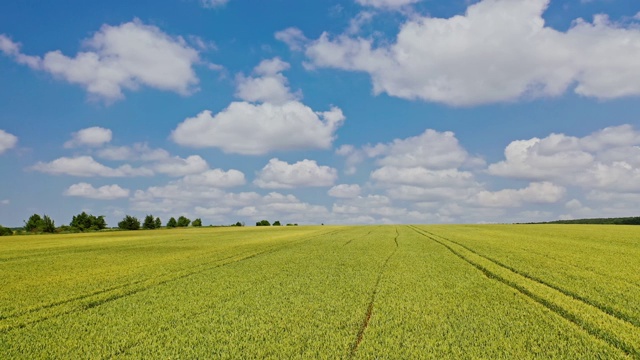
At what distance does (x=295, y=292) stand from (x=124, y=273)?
9122mm

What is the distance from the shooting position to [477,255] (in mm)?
21094

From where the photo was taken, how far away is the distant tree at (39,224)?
3740 inches

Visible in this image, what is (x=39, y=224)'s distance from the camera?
96.6m

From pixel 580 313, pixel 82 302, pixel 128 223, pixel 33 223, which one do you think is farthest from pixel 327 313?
pixel 33 223

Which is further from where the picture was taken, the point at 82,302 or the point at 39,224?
the point at 39,224

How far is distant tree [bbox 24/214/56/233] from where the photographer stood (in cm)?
9500

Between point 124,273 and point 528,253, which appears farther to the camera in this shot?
point 528,253

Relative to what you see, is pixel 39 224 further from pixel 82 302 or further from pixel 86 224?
pixel 82 302

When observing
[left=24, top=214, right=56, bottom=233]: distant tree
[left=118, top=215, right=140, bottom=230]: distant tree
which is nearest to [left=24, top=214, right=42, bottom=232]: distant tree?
[left=24, top=214, right=56, bottom=233]: distant tree

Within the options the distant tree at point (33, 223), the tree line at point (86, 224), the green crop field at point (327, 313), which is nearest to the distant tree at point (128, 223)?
the tree line at point (86, 224)

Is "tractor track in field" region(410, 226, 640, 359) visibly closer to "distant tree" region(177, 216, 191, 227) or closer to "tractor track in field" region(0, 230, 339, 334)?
"tractor track in field" region(0, 230, 339, 334)

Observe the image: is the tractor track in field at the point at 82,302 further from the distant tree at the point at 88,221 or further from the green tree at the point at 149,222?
the distant tree at the point at 88,221

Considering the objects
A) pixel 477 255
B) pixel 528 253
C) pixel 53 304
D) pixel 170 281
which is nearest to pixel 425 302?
pixel 170 281

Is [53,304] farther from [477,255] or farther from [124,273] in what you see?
[477,255]
